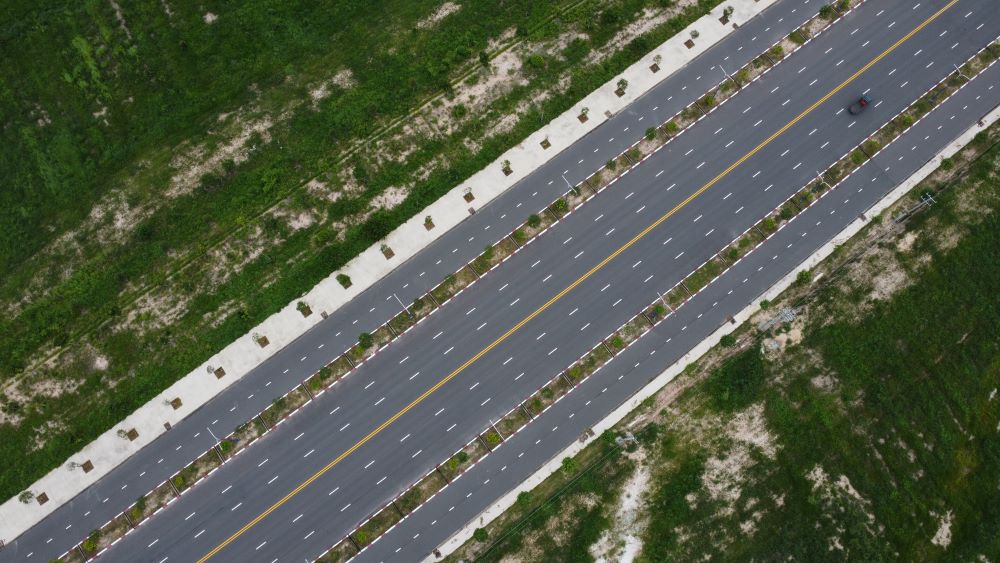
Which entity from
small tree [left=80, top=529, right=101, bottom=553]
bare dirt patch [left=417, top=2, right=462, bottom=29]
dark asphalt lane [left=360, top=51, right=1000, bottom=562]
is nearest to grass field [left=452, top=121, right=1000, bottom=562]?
dark asphalt lane [left=360, top=51, right=1000, bottom=562]

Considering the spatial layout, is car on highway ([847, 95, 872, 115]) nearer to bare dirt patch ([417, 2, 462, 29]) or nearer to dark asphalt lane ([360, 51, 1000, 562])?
dark asphalt lane ([360, 51, 1000, 562])

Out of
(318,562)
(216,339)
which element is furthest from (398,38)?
(318,562)

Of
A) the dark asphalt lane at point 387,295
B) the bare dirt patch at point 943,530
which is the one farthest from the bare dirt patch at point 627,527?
the bare dirt patch at point 943,530

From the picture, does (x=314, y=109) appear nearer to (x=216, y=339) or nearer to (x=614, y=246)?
(x=216, y=339)

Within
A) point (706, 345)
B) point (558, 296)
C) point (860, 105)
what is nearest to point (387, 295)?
point (558, 296)

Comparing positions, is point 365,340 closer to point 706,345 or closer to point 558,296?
point 558,296

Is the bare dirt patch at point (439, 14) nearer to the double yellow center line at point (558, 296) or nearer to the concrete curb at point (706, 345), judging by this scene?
the double yellow center line at point (558, 296)
